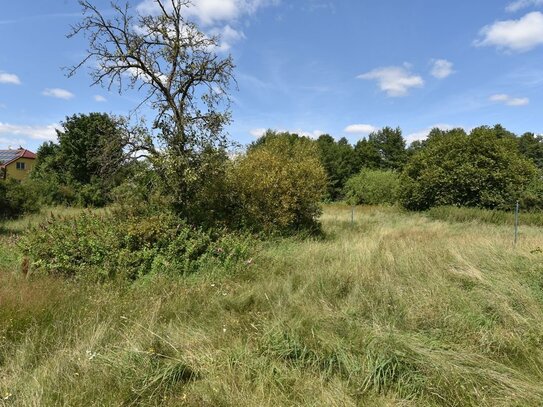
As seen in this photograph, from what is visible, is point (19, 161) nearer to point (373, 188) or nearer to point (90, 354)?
point (373, 188)

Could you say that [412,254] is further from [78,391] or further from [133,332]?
[78,391]

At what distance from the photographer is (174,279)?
7.01 metres

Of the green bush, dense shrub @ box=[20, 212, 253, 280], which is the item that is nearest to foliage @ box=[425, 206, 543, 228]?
dense shrub @ box=[20, 212, 253, 280]

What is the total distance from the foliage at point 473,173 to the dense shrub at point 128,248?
1856cm

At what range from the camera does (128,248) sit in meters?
7.89

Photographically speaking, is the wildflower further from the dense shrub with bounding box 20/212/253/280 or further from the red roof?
the red roof

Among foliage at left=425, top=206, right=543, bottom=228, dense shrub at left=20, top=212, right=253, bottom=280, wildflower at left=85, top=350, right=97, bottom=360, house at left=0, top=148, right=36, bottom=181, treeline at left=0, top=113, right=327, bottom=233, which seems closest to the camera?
wildflower at left=85, top=350, right=97, bottom=360

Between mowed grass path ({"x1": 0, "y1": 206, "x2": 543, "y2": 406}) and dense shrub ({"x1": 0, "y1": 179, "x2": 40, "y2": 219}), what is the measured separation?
1589 centimetres

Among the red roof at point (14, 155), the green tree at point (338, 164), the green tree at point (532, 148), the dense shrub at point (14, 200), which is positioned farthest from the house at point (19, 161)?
the green tree at point (532, 148)

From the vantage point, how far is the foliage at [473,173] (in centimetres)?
2283

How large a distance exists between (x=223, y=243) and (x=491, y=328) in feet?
17.3

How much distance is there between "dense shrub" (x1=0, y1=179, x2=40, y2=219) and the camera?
2018 cm

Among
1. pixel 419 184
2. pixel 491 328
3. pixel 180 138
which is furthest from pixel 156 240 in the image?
pixel 419 184

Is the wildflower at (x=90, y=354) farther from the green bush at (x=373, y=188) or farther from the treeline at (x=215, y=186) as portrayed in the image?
the green bush at (x=373, y=188)
